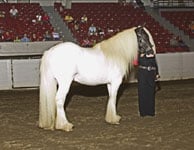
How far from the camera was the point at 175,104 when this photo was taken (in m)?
9.03

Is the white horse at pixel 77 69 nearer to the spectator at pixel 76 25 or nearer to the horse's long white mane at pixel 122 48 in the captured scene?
the horse's long white mane at pixel 122 48

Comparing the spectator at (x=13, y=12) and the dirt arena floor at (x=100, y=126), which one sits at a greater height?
the spectator at (x=13, y=12)

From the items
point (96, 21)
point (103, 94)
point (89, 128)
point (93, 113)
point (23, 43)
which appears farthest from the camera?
point (96, 21)

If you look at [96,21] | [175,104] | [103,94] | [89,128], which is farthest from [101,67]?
[96,21]

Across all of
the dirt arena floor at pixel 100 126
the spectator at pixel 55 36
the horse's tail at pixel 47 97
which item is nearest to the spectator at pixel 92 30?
the spectator at pixel 55 36

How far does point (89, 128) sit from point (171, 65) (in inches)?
313

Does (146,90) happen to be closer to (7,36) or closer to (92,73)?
(92,73)

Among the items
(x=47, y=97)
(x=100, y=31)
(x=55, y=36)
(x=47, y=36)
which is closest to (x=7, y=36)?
(x=47, y=36)

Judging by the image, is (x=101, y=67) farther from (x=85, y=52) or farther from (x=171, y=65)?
(x=171, y=65)

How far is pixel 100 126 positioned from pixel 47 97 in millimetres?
1014

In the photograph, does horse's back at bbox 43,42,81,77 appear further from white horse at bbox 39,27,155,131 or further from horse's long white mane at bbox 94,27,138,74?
horse's long white mane at bbox 94,27,138,74

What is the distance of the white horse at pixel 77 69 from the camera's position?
21.4ft

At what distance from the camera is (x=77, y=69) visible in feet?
21.9

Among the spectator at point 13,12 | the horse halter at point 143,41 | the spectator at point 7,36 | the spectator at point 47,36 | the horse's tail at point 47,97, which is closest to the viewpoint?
the horse's tail at point 47,97
